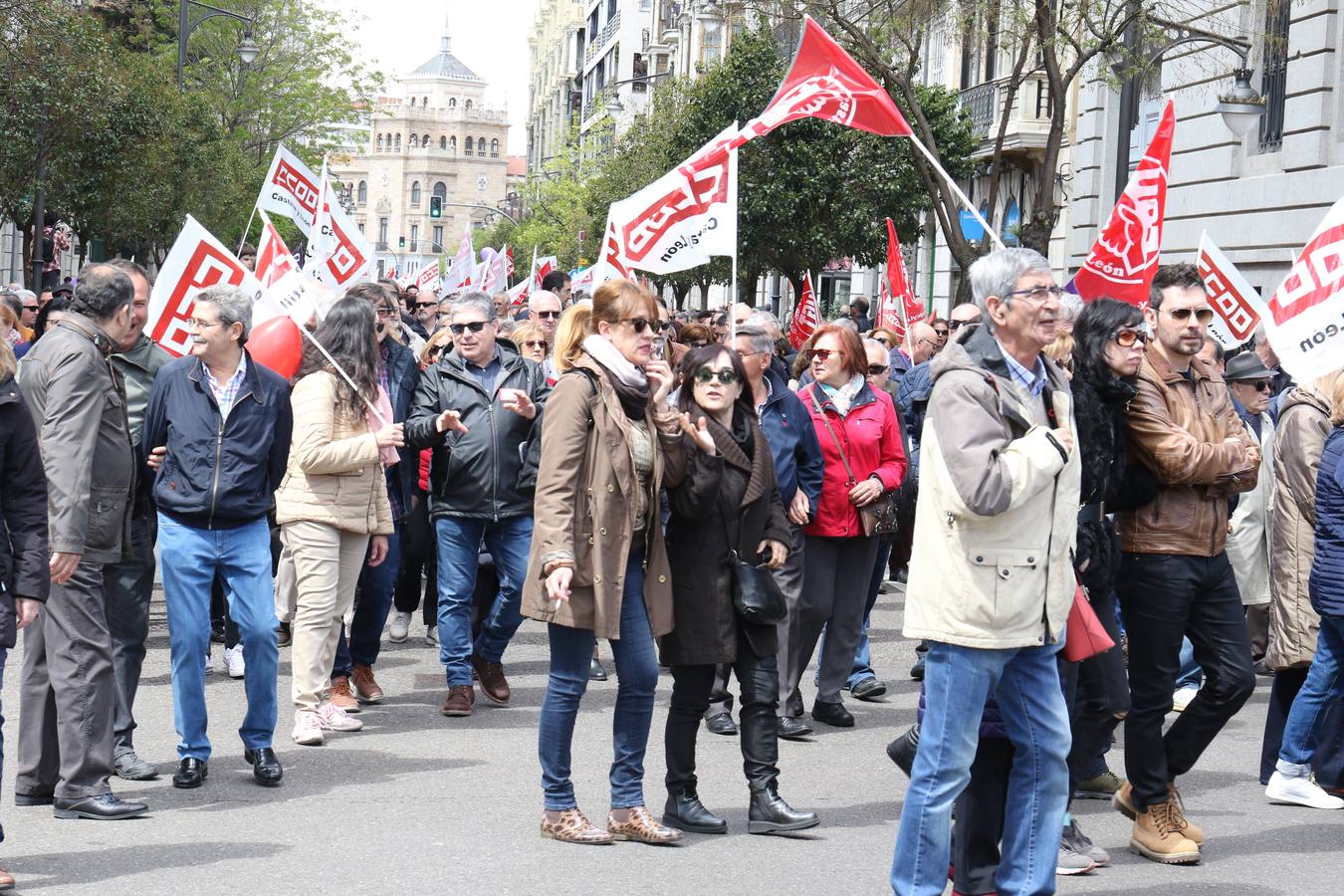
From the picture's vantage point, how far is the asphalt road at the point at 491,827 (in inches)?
233

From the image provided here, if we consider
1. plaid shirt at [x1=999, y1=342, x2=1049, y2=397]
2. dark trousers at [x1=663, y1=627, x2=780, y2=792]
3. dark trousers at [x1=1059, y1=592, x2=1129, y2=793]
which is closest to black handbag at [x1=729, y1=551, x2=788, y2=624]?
dark trousers at [x1=663, y1=627, x2=780, y2=792]

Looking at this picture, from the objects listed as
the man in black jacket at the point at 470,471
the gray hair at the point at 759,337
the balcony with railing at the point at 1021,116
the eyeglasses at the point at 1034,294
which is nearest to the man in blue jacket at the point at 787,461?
the gray hair at the point at 759,337

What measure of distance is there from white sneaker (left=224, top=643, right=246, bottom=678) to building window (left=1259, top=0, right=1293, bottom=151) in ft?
51.1

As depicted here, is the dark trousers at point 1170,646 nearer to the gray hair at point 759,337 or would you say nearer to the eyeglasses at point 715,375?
the eyeglasses at point 715,375

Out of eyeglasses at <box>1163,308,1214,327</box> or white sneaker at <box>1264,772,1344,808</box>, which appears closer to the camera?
eyeglasses at <box>1163,308,1214,327</box>

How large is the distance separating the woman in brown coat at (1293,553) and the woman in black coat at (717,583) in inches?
87.8

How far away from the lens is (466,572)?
8.70 m

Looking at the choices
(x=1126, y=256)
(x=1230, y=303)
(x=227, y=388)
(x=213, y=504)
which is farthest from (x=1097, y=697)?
(x=1230, y=303)

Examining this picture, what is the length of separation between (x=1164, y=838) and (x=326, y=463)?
373 cm

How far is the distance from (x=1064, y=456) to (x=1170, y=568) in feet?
4.04

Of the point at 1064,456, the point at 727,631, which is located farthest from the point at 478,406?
the point at 1064,456

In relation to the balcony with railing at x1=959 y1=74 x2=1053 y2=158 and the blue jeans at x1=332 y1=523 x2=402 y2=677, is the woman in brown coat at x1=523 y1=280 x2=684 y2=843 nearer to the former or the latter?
the blue jeans at x1=332 y1=523 x2=402 y2=677

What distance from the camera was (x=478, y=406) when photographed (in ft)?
28.6

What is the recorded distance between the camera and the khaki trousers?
26.2ft
